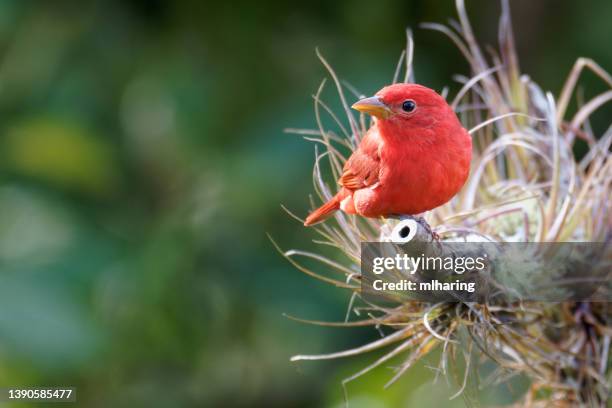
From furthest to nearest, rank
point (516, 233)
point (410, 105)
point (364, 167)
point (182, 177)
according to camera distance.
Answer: point (182, 177), point (516, 233), point (364, 167), point (410, 105)

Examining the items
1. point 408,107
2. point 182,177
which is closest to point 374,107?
point 408,107

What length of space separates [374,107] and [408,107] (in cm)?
4

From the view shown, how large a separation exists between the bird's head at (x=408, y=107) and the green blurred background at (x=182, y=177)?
6.41 ft

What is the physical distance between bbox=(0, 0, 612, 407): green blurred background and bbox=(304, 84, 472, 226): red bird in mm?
1912

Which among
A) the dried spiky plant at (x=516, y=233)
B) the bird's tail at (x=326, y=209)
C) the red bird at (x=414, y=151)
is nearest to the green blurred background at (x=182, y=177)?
the dried spiky plant at (x=516, y=233)

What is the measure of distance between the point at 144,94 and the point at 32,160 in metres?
0.57

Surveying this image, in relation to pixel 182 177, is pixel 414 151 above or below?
below

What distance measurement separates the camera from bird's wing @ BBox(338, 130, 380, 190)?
3.77 feet

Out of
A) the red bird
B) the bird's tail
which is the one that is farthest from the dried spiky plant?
the red bird

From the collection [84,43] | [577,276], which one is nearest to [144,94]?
[84,43]

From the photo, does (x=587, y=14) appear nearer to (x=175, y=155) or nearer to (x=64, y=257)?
(x=175, y=155)

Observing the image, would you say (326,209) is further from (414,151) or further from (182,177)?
(182,177)

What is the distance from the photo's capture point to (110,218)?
3.73 metres

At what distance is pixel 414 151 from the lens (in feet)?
3.58
